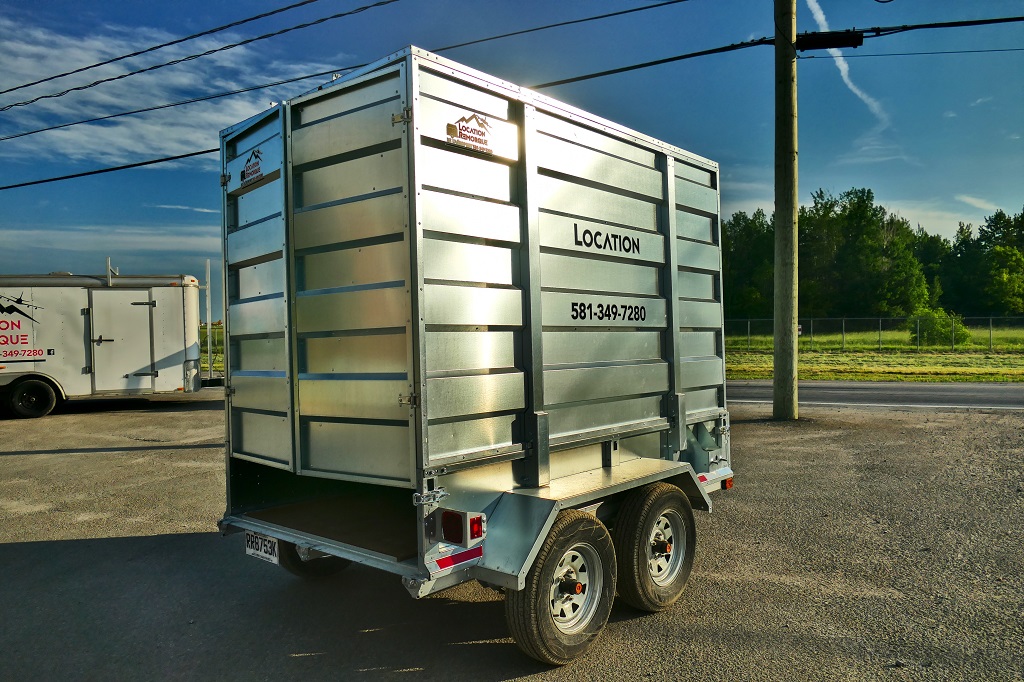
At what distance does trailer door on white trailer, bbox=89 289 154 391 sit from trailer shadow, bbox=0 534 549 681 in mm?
10740

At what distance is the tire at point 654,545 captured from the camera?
446 centimetres

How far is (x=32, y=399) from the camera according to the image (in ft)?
50.2

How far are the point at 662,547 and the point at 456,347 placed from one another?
2073 millimetres

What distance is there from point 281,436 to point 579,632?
7.23 feet

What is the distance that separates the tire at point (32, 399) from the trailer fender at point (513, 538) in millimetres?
14864

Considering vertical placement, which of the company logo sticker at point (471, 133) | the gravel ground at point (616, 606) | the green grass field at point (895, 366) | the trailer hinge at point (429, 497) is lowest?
the gravel ground at point (616, 606)

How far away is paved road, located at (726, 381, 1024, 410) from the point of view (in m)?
16.0

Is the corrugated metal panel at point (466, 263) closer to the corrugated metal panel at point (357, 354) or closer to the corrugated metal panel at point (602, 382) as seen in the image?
the corrugated metal panel at point (357, 354)

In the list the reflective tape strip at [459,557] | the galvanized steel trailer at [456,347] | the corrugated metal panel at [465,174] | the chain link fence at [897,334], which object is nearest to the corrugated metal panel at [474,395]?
the galvanized steel trailer at [456,347]

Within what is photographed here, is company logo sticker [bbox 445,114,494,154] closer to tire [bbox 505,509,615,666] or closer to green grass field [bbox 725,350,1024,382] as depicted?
tire [bbox 505,509,615,666]

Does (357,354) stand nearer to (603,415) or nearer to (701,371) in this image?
(603,415)

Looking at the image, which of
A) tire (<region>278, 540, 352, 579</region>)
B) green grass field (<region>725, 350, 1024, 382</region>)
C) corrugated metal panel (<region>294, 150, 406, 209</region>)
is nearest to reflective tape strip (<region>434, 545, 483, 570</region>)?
tire (<region>278, 540, 352, 579</region>)

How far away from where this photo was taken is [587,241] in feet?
15.9

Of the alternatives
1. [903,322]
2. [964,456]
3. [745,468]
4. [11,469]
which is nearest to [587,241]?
[745,468]
